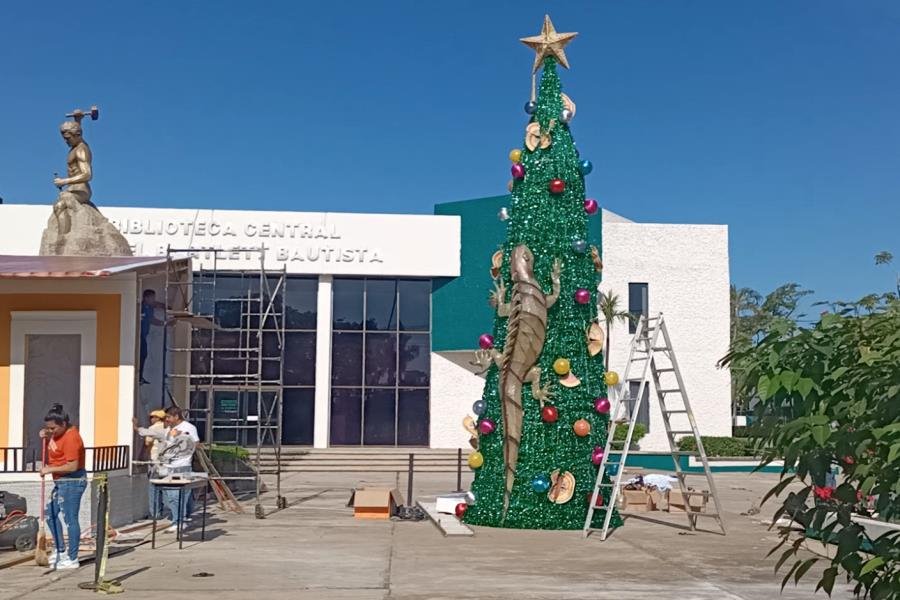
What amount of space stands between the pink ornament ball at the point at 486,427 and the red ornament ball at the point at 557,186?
3.59 meters

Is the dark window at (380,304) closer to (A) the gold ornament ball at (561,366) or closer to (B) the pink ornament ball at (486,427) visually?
(B) the pink ornament ball at (486,427)

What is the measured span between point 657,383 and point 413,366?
66.3 ft

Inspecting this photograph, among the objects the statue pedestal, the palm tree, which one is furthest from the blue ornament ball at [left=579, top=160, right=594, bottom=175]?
the palm tree

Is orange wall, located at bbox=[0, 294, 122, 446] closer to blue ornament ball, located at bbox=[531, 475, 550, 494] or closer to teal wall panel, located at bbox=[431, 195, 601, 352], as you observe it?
blue ornament ball, located at bbox=[531, 475, 550, 494]

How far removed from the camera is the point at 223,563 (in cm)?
1127

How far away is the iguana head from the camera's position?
14.3m

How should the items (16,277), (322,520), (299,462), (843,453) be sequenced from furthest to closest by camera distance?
1. (299,462)
2. (322,520)
3. (16,277)
4. (843,453)

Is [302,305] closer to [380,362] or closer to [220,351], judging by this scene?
[380,362]

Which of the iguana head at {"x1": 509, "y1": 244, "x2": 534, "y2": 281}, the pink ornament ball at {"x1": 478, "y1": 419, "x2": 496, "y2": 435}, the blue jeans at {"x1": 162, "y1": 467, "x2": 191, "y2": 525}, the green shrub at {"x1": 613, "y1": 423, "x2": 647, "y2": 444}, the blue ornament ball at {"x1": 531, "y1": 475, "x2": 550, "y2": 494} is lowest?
the green shrub at {"x1": 613, "y1": 423, "x2": 647, "y2": 444}

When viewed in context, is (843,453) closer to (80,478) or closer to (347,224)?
(80,478)

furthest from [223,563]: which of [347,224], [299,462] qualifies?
[347,224]

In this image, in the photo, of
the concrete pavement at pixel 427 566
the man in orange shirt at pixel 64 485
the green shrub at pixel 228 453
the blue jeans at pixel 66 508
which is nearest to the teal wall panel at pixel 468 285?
the green shrub at pixel 228 453

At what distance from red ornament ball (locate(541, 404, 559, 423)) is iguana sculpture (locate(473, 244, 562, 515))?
146mm

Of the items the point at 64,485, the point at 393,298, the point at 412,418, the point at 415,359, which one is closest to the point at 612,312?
the point at 415,359
